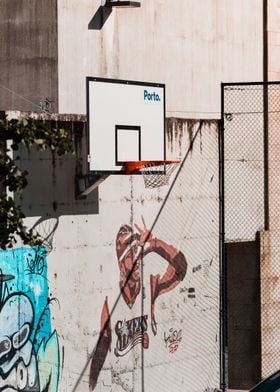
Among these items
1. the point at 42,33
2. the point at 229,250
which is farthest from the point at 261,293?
the point at 42,33

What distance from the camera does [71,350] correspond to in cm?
1250

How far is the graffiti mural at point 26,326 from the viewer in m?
11.6

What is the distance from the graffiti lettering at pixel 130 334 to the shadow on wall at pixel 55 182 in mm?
1512

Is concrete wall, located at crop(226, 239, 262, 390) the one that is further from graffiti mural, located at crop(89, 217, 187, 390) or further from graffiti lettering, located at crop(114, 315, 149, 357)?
graffiti lettering, located at crop(114, 315, 149, 357)

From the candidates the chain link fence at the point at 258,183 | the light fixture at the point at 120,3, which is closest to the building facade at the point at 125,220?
the light fixture at the point at 120,3

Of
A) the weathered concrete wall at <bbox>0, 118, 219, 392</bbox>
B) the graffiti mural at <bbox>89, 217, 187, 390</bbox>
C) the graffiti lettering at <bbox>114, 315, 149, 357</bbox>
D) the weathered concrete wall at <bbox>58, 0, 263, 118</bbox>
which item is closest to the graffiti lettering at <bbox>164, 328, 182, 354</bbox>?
the weathered concrete wall at <bbox>0, 118, 219, 392</bbox>

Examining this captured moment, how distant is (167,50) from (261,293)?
411 cm

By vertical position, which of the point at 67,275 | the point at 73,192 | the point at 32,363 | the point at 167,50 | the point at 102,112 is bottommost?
the point at 32,363

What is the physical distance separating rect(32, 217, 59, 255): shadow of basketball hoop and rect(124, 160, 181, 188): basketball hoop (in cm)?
124

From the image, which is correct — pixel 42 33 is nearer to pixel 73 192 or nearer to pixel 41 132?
pixel 73 192

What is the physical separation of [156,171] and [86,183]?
143cm

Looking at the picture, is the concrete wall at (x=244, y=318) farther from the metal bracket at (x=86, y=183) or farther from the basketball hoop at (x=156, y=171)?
the metal bracket at (x=86, y=183)

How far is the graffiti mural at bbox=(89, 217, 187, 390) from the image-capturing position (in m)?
13.0

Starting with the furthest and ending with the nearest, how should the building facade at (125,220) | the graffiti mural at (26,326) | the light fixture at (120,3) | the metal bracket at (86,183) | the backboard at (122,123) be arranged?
the light fixture at (120,3) → the metal bracket at (86,183) → the backboard at (122,123) → the building facade at (125,220) → the graffiti mural at (26,326)
